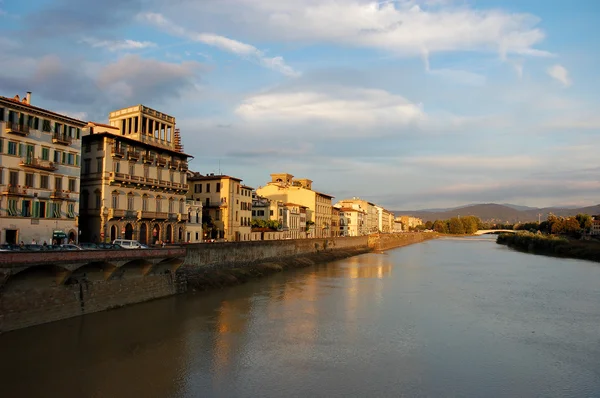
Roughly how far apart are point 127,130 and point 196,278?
2081 cm

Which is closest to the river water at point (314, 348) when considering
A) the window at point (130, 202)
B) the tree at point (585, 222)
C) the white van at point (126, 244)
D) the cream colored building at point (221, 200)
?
the white van at point (126, 244)

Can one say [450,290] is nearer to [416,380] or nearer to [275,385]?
[416,380]

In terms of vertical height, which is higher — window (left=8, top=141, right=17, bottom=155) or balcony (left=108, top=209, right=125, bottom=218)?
window (left=8, top=141, right=17, bottom=155)

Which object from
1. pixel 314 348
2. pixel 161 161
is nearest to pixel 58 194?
pixel 161 161

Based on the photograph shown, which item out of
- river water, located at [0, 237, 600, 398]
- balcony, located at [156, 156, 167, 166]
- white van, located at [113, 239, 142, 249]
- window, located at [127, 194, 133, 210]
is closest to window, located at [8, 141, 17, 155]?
white van, located at [113, 239, 142, 249]

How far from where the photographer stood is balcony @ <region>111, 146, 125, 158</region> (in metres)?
43.0

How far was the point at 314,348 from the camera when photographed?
2505 centimetres

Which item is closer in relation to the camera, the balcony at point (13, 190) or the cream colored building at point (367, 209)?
the balcony at point (13, 190)

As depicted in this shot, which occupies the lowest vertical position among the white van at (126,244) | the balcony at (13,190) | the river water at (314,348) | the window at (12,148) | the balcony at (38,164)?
the river water at (314,348)

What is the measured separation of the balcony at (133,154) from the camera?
45000 mm

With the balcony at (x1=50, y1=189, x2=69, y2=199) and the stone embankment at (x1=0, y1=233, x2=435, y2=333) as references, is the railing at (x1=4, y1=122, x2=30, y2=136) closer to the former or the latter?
the balcony at (x1=50, y1=189, x2=69, y2=199)

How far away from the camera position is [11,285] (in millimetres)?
24875

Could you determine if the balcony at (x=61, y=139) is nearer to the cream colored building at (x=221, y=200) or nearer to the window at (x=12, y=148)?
the window at (x=12, y=148)

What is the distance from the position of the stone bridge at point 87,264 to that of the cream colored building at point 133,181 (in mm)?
9053
